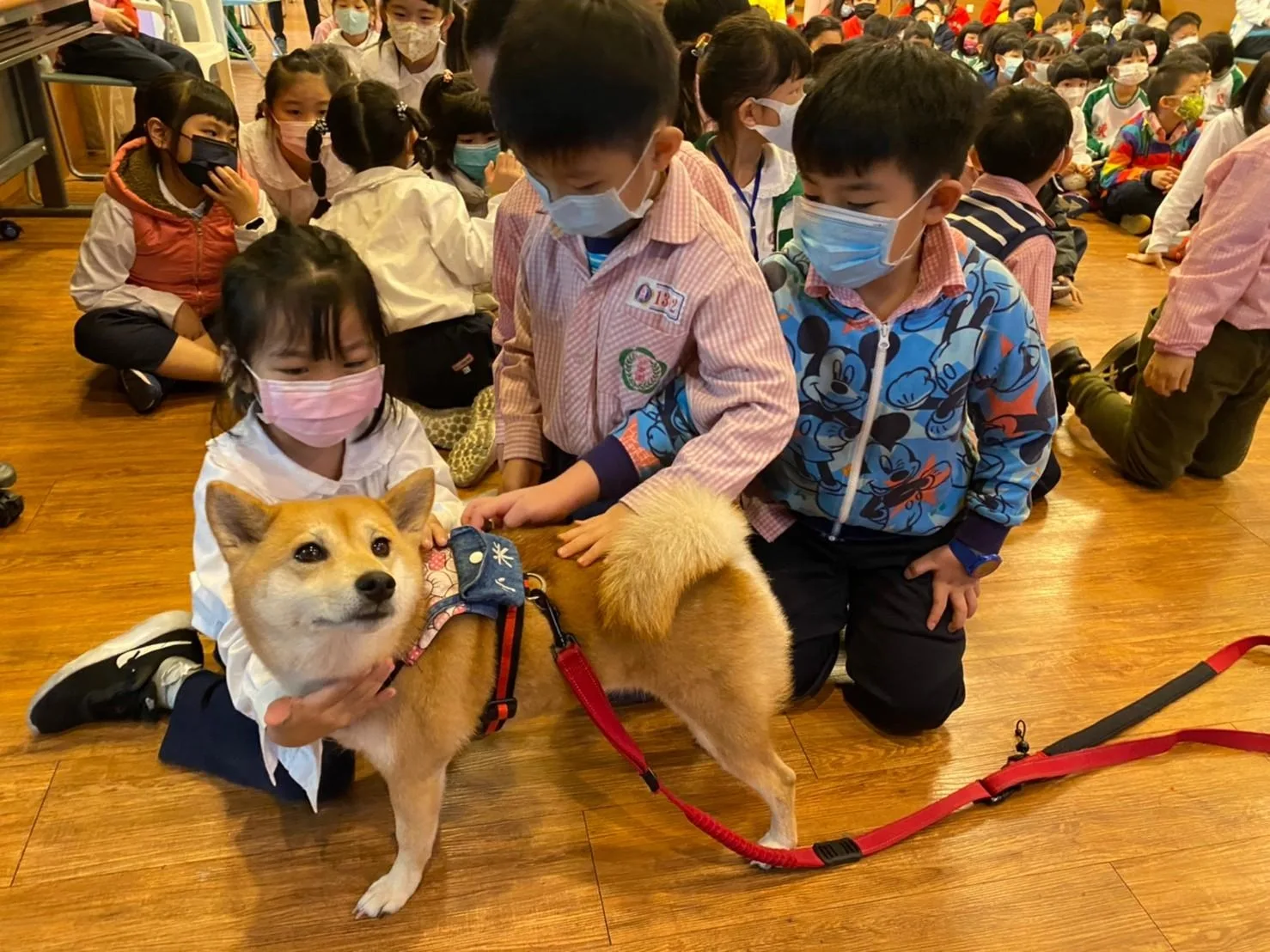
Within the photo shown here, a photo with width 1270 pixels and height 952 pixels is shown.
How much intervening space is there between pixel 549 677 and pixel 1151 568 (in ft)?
5.79

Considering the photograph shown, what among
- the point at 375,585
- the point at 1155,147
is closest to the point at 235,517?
the point at 375,585

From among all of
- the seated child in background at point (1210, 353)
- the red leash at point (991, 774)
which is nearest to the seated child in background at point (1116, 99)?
the seated child in background at point (1210, 353)

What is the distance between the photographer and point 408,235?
259 cm

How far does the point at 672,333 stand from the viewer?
1.49m

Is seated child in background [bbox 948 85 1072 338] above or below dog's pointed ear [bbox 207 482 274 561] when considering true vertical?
above

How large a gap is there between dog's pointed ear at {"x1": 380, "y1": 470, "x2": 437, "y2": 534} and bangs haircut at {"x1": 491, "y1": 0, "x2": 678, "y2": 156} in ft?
1.69

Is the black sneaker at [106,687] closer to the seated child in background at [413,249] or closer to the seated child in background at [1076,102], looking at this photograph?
the seated child in background at [413,249]

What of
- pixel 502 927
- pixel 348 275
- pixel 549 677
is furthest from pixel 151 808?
pixel 348 275

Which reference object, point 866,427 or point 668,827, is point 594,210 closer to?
point 866,427

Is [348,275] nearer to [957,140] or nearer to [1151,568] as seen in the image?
[957,140]

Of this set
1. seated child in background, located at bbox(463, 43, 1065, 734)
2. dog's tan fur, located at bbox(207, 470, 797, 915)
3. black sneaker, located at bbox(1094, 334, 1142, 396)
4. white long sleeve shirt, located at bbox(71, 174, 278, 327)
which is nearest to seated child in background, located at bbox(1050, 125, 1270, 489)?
black sneaker, located at bbox(1094, 334, 1142, 396)

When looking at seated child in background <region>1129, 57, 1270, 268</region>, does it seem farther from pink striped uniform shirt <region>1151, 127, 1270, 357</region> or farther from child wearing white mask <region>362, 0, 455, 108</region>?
child wearing white mask <region>362, 0, 455, 108</region>

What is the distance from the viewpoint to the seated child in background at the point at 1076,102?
5.66 metres

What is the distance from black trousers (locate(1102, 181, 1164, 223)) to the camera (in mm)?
5145
